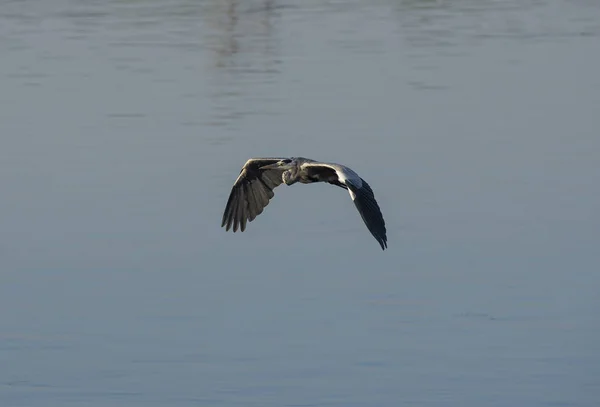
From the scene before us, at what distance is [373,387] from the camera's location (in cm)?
1039

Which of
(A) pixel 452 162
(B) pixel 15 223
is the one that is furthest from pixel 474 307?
(B) pixel 15 223

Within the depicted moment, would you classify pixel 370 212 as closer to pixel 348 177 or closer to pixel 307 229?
pixel 348 177

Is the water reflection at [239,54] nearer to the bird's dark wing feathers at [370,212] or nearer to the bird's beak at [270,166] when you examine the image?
the bird's beak at [270,166]

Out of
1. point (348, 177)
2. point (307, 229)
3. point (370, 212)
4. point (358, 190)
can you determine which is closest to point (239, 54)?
point (307, 229)

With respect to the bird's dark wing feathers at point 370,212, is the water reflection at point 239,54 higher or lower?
higher

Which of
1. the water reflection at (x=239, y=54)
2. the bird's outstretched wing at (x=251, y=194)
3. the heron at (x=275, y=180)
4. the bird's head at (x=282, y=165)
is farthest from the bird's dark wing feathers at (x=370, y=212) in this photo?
the water reflection at (x=239, y=54)

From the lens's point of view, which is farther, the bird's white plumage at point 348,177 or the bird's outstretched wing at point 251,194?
the bird's outstretched wing at point 251,194

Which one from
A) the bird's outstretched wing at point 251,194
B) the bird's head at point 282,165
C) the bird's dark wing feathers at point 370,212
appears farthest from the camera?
the bird's outstretched wing at point 251,194

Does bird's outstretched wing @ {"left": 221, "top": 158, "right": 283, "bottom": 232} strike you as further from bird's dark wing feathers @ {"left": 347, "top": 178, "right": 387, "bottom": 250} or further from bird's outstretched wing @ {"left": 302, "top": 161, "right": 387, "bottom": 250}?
bird's dark wing feathers @ {"left": 347, "top": 178, "right": 387, "bottom": 250}

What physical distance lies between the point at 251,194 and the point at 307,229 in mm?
1756

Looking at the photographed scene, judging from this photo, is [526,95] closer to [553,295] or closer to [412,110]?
[412,110]

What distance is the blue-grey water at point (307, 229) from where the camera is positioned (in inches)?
421

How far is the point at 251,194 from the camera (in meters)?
11.7

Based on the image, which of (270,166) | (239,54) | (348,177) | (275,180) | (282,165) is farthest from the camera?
(239,54)
